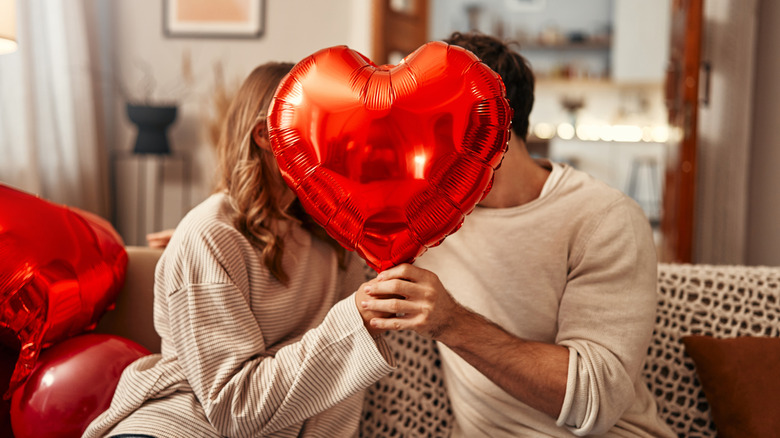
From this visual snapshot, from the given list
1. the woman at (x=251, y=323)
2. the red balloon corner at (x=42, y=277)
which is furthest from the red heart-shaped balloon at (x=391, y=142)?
the red balloon corner at (x=42, y=277)

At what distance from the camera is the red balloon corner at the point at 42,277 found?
100 centimetres

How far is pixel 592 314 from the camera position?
0.99m

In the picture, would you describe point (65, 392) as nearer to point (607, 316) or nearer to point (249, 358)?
point (249, 358)

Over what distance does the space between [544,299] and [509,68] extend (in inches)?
15.5

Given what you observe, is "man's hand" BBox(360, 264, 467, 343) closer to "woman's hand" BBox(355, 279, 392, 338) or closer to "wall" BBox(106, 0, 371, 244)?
"woman's hand" BBox(355, 279, 392, 338)

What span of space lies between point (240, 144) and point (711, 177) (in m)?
2.55

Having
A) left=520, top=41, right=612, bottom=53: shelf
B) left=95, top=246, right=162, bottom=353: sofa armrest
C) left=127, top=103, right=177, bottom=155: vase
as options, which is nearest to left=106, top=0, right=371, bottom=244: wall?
left=127, top=103, right=177, bottom=155: vase

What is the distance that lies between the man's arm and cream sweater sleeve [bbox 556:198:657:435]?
0.03 m

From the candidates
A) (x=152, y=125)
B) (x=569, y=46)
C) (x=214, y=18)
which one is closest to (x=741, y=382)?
(x=152, y=125)

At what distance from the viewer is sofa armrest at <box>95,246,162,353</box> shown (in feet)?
4.21

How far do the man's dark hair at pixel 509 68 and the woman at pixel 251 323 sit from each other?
33 centimetres

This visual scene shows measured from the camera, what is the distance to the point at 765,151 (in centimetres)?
272

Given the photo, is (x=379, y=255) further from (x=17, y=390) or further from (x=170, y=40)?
(x=170, y=40)

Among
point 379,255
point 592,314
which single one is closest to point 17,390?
point 379,255
